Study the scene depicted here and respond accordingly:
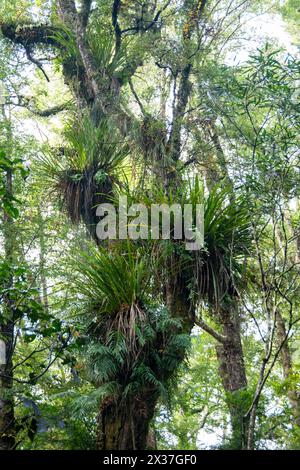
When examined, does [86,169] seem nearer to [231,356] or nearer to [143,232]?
[143,232]

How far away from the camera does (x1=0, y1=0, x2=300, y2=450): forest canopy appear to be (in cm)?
422

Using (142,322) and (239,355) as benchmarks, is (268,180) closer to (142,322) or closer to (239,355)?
(142,322)

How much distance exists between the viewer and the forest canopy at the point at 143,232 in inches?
166

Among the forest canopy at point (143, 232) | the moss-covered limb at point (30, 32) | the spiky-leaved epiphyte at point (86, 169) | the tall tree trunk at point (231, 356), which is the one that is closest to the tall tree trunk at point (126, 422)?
the forest canopy at point (143, 232)

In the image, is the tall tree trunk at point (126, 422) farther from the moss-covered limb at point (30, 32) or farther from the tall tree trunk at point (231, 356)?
the moss-covered limb at point (30, 32)

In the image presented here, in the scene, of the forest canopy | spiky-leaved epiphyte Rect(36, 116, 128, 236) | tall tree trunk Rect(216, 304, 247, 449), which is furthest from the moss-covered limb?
tall tree trunk Rect(216, 304, 247, 449)

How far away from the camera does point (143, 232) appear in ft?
16.1

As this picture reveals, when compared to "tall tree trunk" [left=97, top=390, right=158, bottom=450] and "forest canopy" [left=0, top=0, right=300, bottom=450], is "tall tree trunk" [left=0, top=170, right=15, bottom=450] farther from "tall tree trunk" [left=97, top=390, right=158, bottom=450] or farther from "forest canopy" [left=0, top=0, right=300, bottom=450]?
"tall tree trunk" [left=97, top=390, right=158, bottom=450]

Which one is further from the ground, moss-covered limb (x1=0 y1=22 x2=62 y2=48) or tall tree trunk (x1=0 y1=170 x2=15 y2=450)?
moss-covered limb (x1=0 y1=22 x2=62 y2=48)

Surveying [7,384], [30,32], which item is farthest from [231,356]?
[30,32]

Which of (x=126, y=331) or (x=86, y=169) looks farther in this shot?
(x=86, y=169)

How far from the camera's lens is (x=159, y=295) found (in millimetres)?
4820
